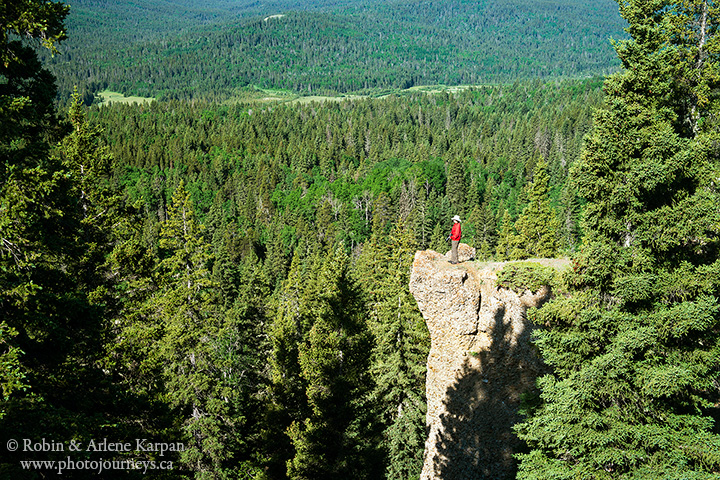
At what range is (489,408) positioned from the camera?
1552cm

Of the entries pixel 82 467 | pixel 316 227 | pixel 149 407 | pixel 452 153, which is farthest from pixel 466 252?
pixel 452 153

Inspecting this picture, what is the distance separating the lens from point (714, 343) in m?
7.56

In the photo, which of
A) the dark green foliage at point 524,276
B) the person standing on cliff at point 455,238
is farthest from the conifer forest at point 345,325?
the person standing on cliff at point 455,238

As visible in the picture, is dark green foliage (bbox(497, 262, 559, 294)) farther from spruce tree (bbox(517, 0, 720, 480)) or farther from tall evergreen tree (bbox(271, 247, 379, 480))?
→ spruce tree (bbox(517, 0, 720, 480))

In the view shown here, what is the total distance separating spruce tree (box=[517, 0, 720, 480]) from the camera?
24.3ft

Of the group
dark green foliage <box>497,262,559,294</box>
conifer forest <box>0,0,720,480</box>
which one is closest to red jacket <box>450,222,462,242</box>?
dark green foliage <box>497,262,559,294</box>

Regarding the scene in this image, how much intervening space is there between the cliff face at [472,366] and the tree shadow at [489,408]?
0.11ft

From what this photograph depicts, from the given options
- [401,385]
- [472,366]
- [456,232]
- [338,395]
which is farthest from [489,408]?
[456,232]

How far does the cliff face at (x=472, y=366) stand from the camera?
15125 mm

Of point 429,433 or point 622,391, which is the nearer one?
point 622,391

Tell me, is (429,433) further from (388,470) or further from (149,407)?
(149,407)

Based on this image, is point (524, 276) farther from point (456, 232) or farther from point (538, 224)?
point (538, 224)

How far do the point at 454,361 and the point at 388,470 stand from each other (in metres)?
6.87

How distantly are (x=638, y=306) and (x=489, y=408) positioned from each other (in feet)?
29.6
